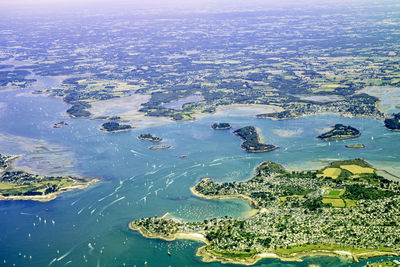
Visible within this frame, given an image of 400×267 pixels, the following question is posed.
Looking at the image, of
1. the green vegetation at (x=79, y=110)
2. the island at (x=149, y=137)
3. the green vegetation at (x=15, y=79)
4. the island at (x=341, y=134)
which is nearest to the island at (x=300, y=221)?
the island at (x=341, y=134)

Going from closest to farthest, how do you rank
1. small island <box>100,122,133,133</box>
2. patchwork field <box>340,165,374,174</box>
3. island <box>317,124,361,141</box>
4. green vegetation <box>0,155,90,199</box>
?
patchwork field <box>340,165,374,174</box> < green vegetation <box>0,155,90,199</box> < island <box>317,124,361,141</box> < small island <box>100,122,133,133</box>

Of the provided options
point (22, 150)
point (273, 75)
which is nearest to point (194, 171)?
point (22, 150)

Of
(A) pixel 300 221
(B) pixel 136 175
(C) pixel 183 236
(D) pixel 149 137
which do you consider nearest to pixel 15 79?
(D) pixel 149 137

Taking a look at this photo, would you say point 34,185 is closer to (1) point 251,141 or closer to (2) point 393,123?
(1) point 251,141

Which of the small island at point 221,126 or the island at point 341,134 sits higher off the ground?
the island at point 341,134

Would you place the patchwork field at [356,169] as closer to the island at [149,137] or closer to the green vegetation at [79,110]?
the island at [149,137]

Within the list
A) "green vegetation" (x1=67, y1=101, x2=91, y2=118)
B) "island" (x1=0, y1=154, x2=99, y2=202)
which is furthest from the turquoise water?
"green vegetation" (x1=67, y1=101, x2=91, y2=118)

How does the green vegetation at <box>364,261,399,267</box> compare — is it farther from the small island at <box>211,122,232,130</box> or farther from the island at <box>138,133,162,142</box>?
the small island at <box>211,122,232,130</box>
